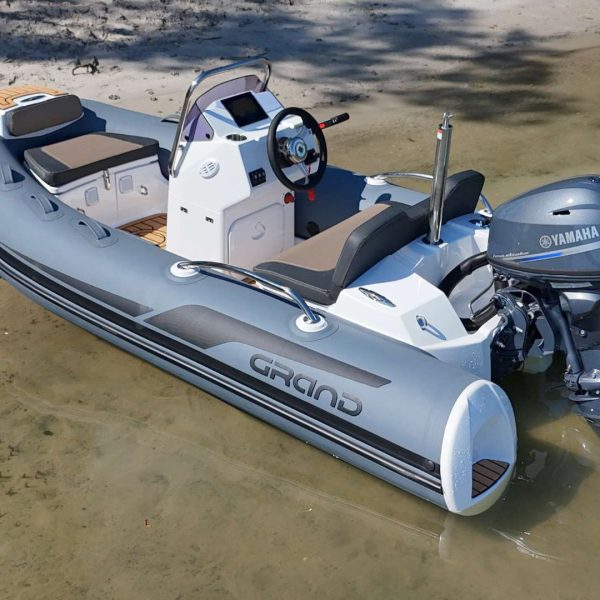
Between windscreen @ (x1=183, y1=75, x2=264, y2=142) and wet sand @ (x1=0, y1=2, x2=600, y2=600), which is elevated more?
windscreen @ (x1=183, y1=75, x2=264, y2=142)

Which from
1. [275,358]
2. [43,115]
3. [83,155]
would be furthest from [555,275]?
[43,115]

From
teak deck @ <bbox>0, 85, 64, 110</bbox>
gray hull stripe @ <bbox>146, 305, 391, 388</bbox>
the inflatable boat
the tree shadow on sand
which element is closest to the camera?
the inflatable boat

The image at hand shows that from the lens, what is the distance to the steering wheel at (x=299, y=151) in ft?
14.2

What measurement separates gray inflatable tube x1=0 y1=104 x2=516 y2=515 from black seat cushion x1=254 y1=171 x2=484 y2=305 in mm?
143

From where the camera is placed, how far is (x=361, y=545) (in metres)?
3.56

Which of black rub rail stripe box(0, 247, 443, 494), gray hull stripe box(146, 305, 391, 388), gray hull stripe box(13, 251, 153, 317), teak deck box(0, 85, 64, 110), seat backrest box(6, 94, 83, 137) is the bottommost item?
black rub rail stripe box(0, 247, 443, 494)

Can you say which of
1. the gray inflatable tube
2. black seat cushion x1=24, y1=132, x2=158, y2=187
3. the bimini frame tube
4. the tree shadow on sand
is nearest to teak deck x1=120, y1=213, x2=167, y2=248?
black seat cushion x1=24, y1=132, x2=158, y2=187

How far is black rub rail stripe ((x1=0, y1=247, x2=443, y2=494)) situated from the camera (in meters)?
3.47

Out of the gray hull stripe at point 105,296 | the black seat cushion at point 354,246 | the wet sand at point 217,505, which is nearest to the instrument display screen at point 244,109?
the black seat cushion at point 354,246

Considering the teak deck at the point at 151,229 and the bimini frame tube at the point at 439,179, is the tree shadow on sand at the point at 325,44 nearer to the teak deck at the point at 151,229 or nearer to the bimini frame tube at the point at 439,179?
the teak deck at the point at 151,229

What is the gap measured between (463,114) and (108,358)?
483cm

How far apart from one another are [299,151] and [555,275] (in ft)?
5.03

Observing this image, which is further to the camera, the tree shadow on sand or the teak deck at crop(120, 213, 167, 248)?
the tree shadow on sand

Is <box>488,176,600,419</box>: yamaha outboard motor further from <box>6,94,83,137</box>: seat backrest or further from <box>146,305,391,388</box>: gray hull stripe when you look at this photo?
<box>6,94,83,137</box>: seat backrest
